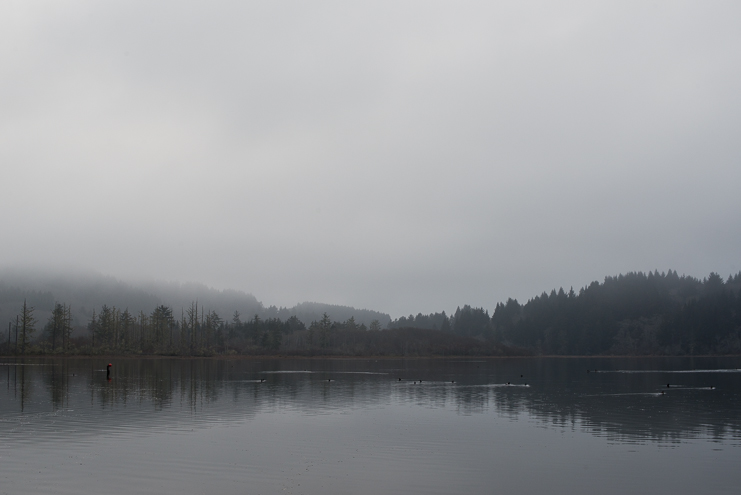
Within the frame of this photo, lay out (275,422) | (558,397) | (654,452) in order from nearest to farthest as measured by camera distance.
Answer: (654,452) → (275,422) → (558,397)

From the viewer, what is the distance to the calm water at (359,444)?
82.9 feet

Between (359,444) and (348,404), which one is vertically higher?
(359,444)

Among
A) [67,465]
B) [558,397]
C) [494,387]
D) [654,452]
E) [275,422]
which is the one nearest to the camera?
[67,465]

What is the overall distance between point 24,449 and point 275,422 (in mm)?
17108

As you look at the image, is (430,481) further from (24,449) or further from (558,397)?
(558,397)

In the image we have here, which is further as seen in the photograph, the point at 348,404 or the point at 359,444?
the point at 348,404

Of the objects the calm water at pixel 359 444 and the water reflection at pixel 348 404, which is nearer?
the calm water at pixel 359 444

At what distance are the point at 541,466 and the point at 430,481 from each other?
7.00 meters

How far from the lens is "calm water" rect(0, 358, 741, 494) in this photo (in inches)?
994

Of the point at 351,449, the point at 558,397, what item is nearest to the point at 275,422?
the point at 351,449

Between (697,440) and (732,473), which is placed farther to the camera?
(697,440)

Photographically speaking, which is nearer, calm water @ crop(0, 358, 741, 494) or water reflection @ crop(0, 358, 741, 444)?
calm water @ crop(0, 358, 741, 494)

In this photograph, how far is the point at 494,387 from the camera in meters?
81.8

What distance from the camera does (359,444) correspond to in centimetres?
3469
